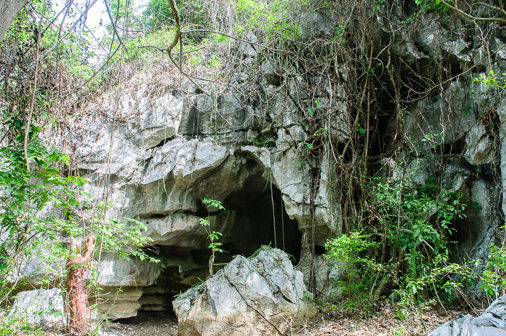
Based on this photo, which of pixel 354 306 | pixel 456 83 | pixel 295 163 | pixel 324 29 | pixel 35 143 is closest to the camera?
pixel 35 143

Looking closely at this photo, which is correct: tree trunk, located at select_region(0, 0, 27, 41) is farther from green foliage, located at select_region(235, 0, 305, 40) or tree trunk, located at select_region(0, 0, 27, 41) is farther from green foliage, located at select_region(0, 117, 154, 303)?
green foliage, located at select_region(235, 0, 305, 40)

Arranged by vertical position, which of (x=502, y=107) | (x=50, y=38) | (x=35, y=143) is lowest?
(x=35, y=143)

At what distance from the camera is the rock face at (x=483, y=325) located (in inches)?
91.4

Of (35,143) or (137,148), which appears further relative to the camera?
(137,148)

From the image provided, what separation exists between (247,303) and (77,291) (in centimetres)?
180

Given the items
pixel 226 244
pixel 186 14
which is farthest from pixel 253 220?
pixel 186 14

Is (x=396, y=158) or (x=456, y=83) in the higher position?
(x=456, y=83)

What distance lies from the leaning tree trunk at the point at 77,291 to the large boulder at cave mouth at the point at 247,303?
1082 mm

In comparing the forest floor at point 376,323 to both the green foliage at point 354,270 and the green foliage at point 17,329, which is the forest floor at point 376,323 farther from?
the green foliage at point 17,329

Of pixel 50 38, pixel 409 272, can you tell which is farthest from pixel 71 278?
pixel 409 272

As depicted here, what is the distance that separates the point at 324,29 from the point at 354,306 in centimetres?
420

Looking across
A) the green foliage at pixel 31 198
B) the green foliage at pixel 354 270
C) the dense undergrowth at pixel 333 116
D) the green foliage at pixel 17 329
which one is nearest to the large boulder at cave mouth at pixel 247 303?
the green foliage at pixel 354 270

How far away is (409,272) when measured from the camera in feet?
14.5

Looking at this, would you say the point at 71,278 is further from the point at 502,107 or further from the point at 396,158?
the point at 502,107
